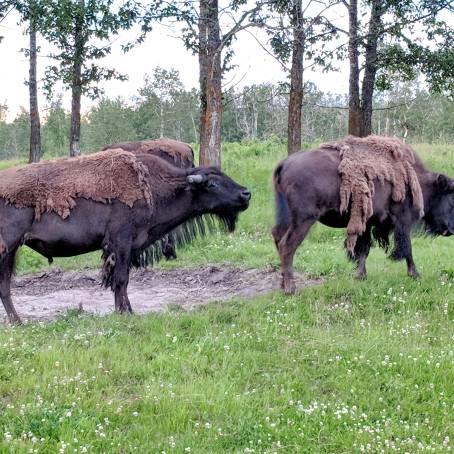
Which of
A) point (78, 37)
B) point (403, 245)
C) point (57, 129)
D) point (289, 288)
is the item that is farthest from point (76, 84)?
point (57, 129)

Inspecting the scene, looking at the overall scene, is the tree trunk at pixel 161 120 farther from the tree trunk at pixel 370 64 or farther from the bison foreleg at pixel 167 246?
the bison foreleg at pixel 167 246

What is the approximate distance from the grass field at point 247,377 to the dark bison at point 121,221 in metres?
0.79

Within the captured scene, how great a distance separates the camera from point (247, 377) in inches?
210

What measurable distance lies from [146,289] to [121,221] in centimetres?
255

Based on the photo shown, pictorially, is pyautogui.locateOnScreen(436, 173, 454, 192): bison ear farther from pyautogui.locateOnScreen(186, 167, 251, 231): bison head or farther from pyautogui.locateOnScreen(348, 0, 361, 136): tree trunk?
pyautogui.locateOnScreen(348, 0, 361, 136): tree trunk

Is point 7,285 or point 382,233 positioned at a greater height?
point 382,233

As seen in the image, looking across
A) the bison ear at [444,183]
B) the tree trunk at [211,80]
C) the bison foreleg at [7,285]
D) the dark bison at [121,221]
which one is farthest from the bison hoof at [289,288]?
the tree trunk at [211,80]

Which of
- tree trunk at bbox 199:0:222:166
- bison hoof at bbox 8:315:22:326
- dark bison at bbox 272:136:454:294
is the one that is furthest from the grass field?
tree trunk at bbox 199:0:222:166

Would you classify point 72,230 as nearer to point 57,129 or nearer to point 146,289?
point 146,289

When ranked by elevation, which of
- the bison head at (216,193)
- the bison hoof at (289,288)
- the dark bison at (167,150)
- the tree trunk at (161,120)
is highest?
the tree trunk at (161,120)

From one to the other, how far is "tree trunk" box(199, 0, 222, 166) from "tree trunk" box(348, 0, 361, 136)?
382 centimetres

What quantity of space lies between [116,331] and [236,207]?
99.6 inches

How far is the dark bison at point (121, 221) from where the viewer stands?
7219 millimetres

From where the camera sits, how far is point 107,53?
16.4 m
